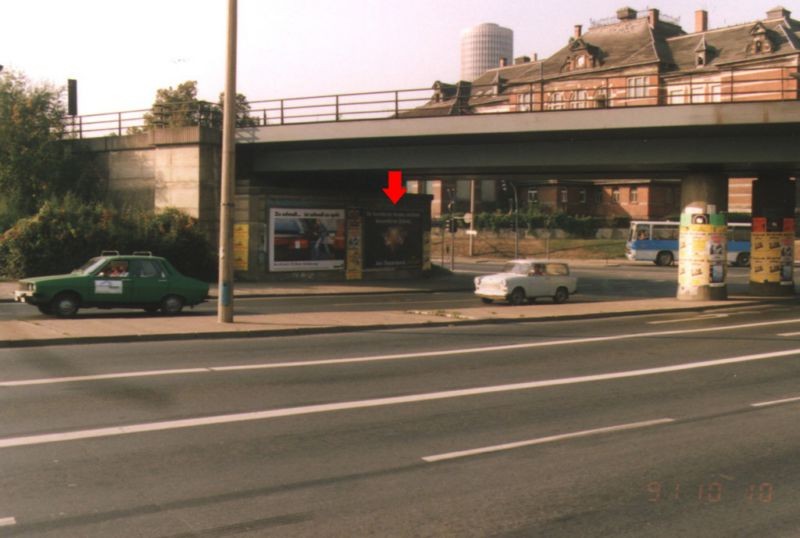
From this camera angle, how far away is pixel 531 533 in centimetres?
573

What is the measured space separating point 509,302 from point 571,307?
2.33 m

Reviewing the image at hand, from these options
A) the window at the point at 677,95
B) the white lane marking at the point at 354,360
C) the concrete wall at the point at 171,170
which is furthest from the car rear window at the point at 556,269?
the concrete wall at the point at 171,170

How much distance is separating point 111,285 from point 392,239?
20630 millimetres

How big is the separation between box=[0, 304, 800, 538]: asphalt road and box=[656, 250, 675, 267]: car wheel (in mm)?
47960

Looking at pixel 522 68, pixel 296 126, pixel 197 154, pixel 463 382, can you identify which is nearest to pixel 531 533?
pixel 463 382

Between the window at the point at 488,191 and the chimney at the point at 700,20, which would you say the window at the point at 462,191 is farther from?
the chimney at the point at 700,20

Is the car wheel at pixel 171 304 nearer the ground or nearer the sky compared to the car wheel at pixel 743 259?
nearer the ground

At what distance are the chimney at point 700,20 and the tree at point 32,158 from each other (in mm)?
64487

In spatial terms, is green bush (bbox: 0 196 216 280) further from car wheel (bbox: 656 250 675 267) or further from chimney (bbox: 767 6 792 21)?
chimney (bbox: 767 6 792 21)

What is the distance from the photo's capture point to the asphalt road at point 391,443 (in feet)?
19.7

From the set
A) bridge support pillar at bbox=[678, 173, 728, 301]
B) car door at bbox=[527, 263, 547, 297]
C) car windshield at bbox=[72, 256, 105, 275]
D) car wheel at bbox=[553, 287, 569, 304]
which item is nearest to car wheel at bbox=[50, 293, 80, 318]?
car windshield at bbox=[72, 256, 105, 275]

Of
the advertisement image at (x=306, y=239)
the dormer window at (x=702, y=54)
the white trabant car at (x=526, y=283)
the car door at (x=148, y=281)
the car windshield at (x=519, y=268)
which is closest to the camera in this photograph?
the car door at (x=148, y=281)

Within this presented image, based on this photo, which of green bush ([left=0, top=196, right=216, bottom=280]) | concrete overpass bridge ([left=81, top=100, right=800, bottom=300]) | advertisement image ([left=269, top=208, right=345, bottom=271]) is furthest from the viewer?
advertisement image ([left=269, top=208, right=345, bottom=271])

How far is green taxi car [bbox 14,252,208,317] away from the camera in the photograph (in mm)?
19031
